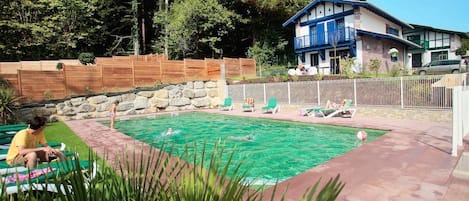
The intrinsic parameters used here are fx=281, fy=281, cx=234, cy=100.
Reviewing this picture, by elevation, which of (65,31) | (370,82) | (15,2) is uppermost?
(15,2)

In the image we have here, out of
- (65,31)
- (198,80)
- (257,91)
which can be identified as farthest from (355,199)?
(65,31)

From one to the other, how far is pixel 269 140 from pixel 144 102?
12548 mm

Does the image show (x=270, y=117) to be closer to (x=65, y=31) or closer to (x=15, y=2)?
(x=65, y=31)

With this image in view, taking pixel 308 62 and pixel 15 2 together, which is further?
pixel 308 62

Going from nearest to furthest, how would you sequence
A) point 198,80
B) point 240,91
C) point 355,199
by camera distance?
point 355,199 → point 240,91 → point 198,80

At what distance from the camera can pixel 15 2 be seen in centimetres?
2753

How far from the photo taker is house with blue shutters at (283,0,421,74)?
25.2m

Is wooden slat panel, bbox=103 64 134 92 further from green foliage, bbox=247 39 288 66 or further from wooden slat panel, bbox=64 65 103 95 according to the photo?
green foliage, bbox=247 39 288 66

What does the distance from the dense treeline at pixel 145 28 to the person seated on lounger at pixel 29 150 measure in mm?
25620

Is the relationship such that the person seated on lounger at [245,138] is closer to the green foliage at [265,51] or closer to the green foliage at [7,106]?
the green foliage at [7,106]

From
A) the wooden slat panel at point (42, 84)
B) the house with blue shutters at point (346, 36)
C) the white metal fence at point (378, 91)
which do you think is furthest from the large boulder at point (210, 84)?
the wooden slat panel at point (42, 84)

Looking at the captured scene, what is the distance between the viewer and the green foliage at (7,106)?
12.9 m

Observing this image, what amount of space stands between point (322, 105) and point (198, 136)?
7082mm

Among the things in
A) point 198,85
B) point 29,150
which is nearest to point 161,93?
point 198,85
